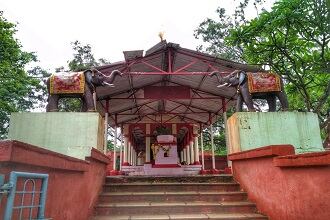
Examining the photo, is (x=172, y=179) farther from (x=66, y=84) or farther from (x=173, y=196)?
(x=66, y=84)

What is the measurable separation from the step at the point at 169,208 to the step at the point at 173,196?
25 cm

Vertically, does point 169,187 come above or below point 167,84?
below

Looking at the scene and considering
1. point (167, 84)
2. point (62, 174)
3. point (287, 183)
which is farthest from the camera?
point (167, 84)

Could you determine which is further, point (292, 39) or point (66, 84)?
point (292, 39)

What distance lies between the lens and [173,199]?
5.14m

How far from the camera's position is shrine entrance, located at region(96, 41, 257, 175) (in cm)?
769

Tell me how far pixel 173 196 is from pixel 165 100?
6.96 metres

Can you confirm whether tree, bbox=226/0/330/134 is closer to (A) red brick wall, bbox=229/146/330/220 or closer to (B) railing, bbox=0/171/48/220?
(A) red brick wall, bbox=229/146/330/220

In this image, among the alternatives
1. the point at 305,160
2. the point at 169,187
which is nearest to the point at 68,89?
the point at 169,187

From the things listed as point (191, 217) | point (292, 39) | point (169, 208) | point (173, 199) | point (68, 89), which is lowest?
point (191, 217)

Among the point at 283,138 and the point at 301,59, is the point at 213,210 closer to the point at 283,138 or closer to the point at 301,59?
the point at 283,138

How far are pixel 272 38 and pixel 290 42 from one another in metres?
0.46

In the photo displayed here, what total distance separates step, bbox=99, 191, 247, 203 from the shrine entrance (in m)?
3.19

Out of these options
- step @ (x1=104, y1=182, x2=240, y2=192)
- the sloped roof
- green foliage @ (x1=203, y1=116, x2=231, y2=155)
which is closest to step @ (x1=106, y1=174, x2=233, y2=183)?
step @ (x1=104, y1=182, x2=240, y2=192)
